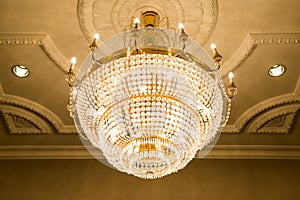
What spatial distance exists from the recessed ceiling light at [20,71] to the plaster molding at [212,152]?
1.45 meters

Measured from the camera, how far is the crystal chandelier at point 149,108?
7.92 ft

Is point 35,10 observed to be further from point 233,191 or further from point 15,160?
point 233,191

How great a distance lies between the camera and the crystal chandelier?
2414 mm

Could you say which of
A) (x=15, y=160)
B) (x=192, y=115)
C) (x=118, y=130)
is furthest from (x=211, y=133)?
(x=15, y=160)

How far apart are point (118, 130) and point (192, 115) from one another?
1.52 feet

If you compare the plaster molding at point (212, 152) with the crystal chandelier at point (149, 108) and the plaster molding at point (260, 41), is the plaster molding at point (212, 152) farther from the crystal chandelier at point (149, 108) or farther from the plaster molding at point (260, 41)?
the crystal chandelier at point (149, 108)

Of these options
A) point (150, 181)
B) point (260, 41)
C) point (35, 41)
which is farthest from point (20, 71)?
point (260, 41)

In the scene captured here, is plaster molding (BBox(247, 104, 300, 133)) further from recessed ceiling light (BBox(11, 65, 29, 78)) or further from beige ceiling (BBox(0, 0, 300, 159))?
recessed ceiling light (BBox(11, 65, 29, 78))

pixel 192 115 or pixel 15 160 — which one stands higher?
pixel 15 160

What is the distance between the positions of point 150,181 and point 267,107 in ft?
5.75

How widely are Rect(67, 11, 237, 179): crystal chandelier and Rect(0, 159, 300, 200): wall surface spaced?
253 centimetres

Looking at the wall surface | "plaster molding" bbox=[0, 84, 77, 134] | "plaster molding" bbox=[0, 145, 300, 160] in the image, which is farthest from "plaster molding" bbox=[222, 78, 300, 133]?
"plaster molding" bbox=[0, 84, 77, 134]

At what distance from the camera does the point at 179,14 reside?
3.56 m

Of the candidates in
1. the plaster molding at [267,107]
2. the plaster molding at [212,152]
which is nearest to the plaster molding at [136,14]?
the plaster molding at [267,107]
